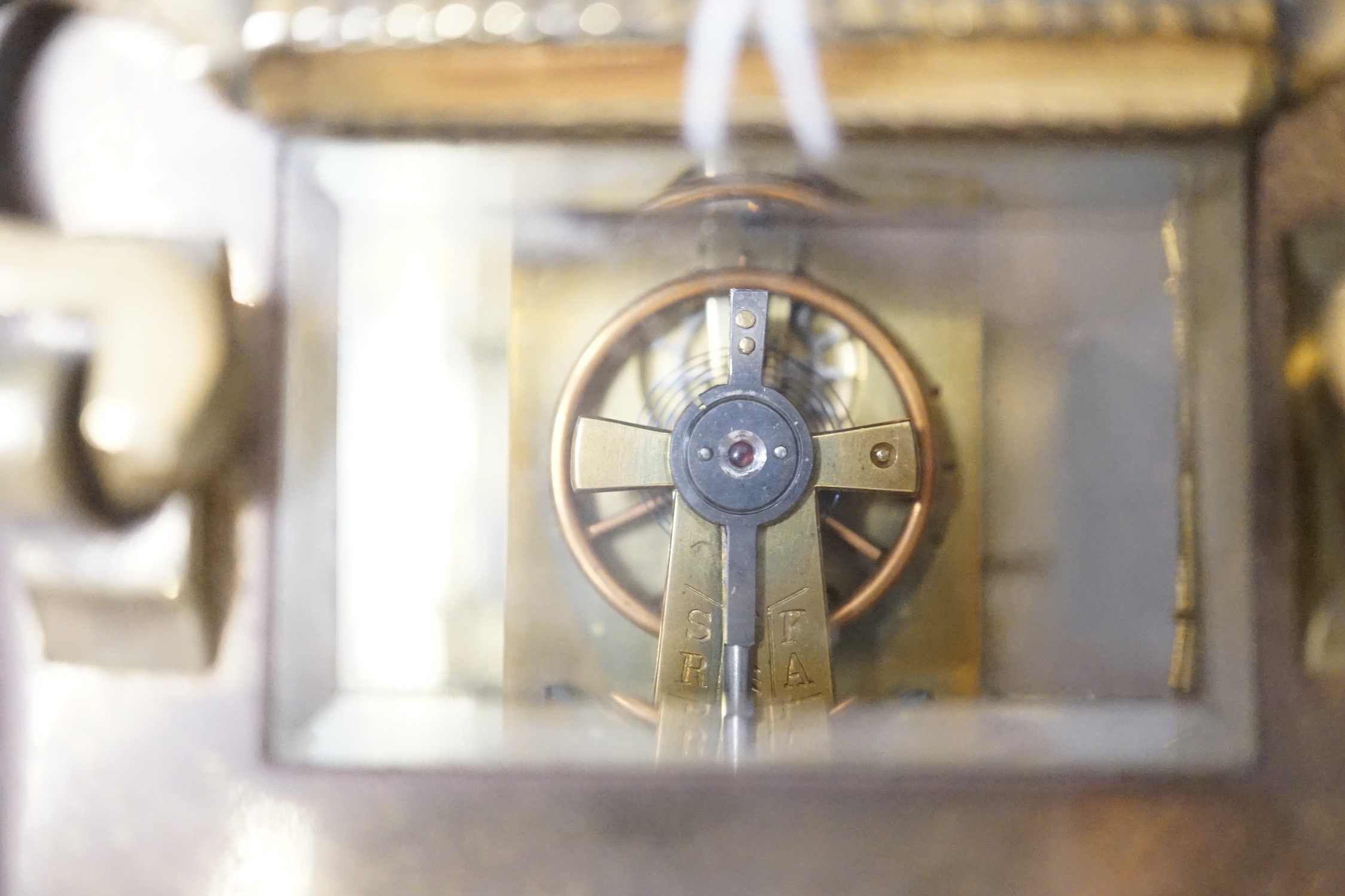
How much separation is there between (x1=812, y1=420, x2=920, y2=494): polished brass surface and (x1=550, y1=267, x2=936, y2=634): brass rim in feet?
0.04

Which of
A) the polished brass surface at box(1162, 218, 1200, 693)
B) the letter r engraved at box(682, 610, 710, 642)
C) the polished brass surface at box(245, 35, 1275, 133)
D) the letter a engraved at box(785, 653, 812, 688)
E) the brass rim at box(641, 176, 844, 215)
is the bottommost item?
the letter a engraved at box(785, 653, 812, 688)

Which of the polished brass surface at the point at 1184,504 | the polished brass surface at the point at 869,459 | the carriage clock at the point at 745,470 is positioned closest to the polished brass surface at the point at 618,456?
the carriage clock at the point at 745,470

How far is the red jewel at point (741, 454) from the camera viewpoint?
2.27ft

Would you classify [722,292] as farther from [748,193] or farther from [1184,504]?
[1184,504]

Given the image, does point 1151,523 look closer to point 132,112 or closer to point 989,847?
point 989,847

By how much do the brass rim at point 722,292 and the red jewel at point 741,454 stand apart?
0.41ft

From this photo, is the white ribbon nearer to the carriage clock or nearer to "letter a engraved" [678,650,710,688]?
the carriage clock

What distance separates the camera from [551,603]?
2.46 feet

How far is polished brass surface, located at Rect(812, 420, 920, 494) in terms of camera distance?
2.31 ft

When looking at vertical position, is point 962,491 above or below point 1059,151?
below

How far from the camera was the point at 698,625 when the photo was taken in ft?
2.32

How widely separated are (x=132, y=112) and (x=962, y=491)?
65 cm

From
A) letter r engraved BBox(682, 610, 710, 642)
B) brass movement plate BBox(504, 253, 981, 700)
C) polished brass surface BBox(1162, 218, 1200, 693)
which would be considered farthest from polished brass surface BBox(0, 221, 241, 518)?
polished brass surface BBox(1162, 218, 1200, 693)

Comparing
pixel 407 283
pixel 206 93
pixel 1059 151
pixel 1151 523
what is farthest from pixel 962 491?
pixel 206 93
